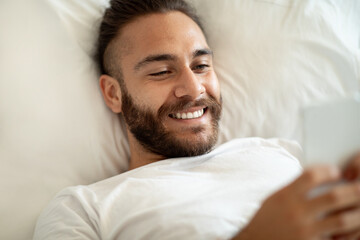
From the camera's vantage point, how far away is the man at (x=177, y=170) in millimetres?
591

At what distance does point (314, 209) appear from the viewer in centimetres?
54

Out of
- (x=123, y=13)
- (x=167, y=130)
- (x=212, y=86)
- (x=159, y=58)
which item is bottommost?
(x=167, y=130)

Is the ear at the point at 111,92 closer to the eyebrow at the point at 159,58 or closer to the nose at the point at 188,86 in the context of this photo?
the eyebrow at the point at 159,58

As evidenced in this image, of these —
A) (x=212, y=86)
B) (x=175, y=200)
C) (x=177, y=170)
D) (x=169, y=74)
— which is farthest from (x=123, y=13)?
(x=175, y=200)

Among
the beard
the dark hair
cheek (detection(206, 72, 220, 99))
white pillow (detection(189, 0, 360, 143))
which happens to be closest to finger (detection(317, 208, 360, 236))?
the beard

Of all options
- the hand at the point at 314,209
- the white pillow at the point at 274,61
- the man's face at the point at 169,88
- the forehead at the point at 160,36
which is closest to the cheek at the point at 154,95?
A: the man's face at the point at 169,88

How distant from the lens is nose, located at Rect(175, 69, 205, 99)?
1.07 metres

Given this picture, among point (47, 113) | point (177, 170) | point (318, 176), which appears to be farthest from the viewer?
point (47, 113)

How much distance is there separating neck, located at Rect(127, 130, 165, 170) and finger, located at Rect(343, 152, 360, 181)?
0.72m

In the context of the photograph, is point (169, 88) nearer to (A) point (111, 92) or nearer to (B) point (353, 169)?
(A) point (111, 92)

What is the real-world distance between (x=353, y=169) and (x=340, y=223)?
3.7 inches

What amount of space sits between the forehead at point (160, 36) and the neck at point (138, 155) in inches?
12.0

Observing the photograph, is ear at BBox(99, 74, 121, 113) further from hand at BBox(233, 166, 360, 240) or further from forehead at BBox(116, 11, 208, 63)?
hand at BBox(233, 166, 360, 240)

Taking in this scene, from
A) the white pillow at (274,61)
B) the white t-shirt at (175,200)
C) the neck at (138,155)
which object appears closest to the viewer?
the white t-shirt at (175,200)
